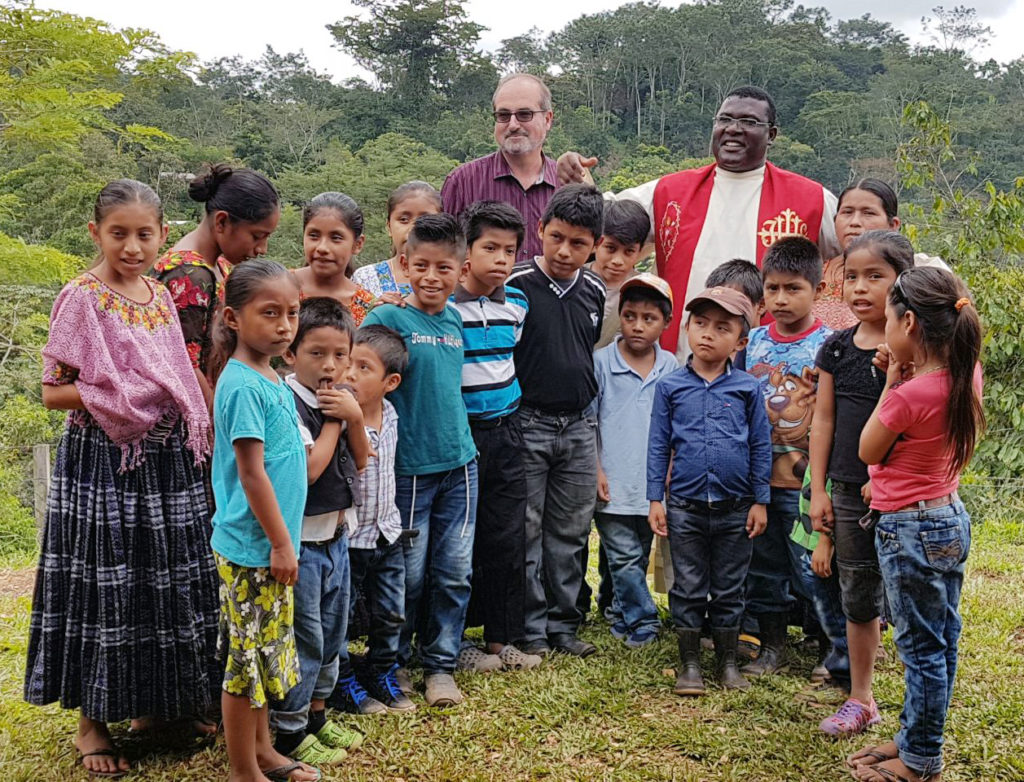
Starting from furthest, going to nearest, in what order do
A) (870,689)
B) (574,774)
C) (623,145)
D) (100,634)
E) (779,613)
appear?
(623,145) < (779,613) < (870,689) < (574,774) < (100,634)

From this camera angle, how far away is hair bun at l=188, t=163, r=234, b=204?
10.1ft

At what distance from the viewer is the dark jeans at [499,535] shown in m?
3.65

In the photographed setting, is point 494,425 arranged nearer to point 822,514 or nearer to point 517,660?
point 517,660

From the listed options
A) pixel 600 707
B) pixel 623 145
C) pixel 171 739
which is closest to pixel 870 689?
pixel 600 707

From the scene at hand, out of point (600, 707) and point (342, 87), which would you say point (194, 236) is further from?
point (342, 87)

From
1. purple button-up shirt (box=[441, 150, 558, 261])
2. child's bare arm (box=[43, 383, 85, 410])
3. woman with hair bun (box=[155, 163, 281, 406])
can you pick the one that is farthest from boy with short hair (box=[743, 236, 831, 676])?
child's bare arm (box=[43, 383, 85, 410])

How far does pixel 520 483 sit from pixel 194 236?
158 cm

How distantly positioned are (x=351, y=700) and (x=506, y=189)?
2499mm

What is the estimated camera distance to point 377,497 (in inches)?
126

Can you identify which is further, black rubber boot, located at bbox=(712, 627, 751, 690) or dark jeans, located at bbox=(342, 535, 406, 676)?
black rubber boot, located at bbox=(712, 627, 751, 690)

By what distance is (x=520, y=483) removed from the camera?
3689 millimetres

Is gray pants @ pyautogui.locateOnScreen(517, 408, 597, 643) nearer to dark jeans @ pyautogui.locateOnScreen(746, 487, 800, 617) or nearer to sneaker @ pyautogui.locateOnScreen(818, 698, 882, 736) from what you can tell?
dark jeans @ pyautogui.locateOnScreen(746, 487, 800, 617)

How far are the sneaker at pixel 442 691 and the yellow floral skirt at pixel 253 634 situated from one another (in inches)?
35.8

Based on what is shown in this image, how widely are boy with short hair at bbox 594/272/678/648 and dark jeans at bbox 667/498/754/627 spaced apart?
1.29 feet
